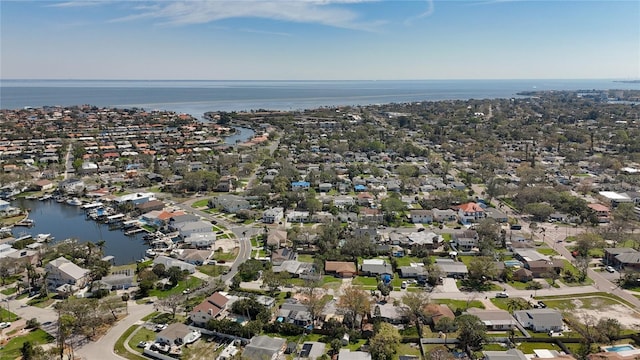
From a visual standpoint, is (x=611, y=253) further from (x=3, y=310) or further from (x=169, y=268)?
(x=3, y=310)

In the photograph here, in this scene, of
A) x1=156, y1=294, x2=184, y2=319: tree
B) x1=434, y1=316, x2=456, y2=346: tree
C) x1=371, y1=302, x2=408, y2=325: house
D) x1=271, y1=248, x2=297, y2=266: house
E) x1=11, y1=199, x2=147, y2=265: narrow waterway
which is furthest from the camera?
x1=11, y1=199, x2=147, y2=265: narrow waterway

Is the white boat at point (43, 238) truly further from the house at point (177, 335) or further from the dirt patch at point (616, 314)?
the dirt patch at point (616, 314)

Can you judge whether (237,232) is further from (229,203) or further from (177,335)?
(177,335)

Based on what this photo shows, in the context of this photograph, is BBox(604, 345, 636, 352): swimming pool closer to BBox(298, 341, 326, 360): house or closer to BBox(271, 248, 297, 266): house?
BBox(298, 341, 326, 360): house

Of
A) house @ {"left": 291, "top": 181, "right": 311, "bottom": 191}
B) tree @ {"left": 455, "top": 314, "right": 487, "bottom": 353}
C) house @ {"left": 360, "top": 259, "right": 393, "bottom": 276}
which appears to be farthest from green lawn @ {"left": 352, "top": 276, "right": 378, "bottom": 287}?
house @ {"left": 291, "top": 181, "right": 311, "bottom": 191}

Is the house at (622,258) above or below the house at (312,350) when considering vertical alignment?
above

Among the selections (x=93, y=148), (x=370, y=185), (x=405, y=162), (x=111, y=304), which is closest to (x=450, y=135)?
(x=405, y=162)

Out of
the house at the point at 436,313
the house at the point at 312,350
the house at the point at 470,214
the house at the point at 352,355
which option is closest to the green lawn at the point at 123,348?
the house at the point at 312,350
